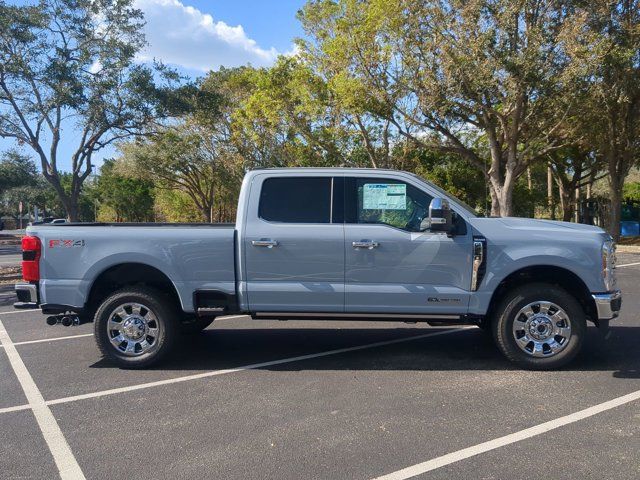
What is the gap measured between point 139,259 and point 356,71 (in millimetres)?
15969

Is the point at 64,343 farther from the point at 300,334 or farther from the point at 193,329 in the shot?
the point at 300,334

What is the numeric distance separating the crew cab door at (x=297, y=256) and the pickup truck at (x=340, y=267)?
11 millimetres

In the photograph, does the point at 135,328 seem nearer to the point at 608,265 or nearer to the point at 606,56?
the point at 608,265

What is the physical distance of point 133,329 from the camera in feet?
19.1

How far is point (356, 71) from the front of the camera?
65.8 feet

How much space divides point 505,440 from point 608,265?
7.91 feet

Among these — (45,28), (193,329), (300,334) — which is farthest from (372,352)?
(45,28)

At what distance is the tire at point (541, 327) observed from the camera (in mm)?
5477

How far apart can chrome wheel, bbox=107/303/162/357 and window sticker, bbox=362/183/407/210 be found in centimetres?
251

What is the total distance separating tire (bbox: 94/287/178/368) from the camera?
227 inches

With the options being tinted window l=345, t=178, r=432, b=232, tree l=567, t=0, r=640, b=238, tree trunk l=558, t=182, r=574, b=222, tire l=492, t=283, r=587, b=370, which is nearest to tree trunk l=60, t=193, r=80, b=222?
tinted window l=345, t=178, r=432, b=232

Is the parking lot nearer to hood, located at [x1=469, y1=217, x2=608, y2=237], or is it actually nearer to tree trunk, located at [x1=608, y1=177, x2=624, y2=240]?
hood, located at [x1=469, y1=217, x2=608, y2=237]

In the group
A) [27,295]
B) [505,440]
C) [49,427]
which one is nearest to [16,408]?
[49,427]

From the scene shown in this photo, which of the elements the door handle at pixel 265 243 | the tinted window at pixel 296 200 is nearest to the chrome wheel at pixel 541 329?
the tinted window at pixel 296 200
